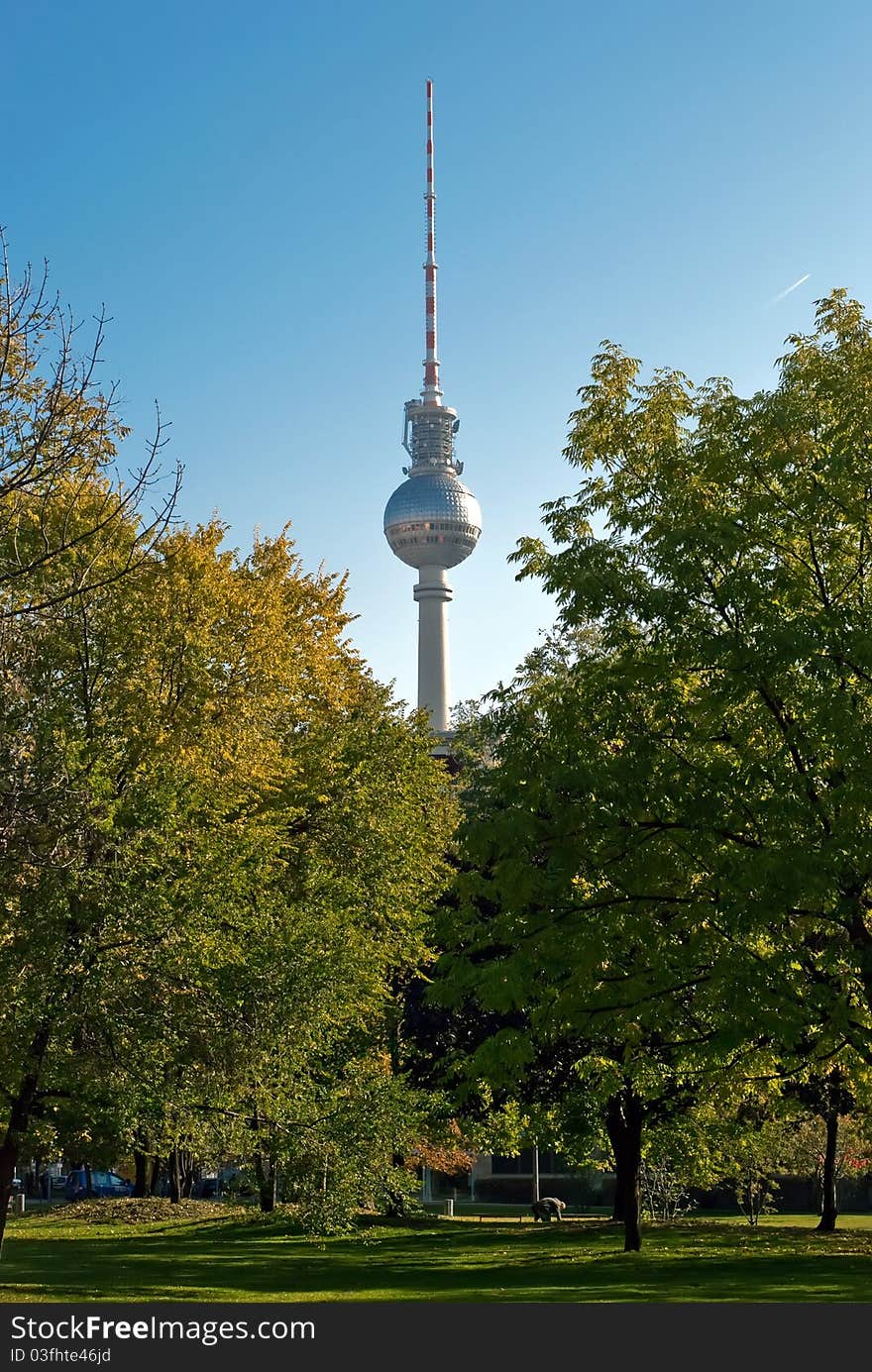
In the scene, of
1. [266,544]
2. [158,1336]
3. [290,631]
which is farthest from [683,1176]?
[158,1336]

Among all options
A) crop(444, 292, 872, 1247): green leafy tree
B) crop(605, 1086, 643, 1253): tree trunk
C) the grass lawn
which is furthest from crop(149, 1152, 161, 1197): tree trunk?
crop(444, 292, 872, 1247): green leafy tree

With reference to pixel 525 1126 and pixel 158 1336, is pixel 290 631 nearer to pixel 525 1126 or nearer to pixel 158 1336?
pixel 525 1126

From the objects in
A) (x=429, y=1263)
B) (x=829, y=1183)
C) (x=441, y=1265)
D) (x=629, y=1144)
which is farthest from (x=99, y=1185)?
(x=441, y=1265)

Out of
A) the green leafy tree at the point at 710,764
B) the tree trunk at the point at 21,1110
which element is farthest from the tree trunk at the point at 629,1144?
the tree trunk at the point at 21,1110

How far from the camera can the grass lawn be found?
21328 millimetres

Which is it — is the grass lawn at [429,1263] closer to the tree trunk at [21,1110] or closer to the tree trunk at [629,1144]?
the tree trunk at [629,1144]

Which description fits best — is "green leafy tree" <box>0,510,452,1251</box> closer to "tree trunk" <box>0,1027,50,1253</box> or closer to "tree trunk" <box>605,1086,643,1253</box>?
"tree trunk" <box>0,1027,50,1253</box>

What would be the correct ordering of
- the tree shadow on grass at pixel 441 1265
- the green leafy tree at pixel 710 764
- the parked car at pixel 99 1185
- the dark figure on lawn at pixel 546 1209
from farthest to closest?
the parked car at pixel 99 1185 < the dark figure on lawn at pixel 546 1209 < the tree shadow on grass at pixel 441 1265 < the green leafy tree at pixel 710 764

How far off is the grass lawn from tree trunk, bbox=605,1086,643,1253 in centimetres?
59

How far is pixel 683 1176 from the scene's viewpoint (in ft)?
107

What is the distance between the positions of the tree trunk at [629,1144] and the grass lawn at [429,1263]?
0.59m

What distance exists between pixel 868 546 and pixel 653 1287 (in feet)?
38.4

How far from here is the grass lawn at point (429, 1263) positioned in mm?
21328

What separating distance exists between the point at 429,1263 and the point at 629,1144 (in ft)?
19.0
